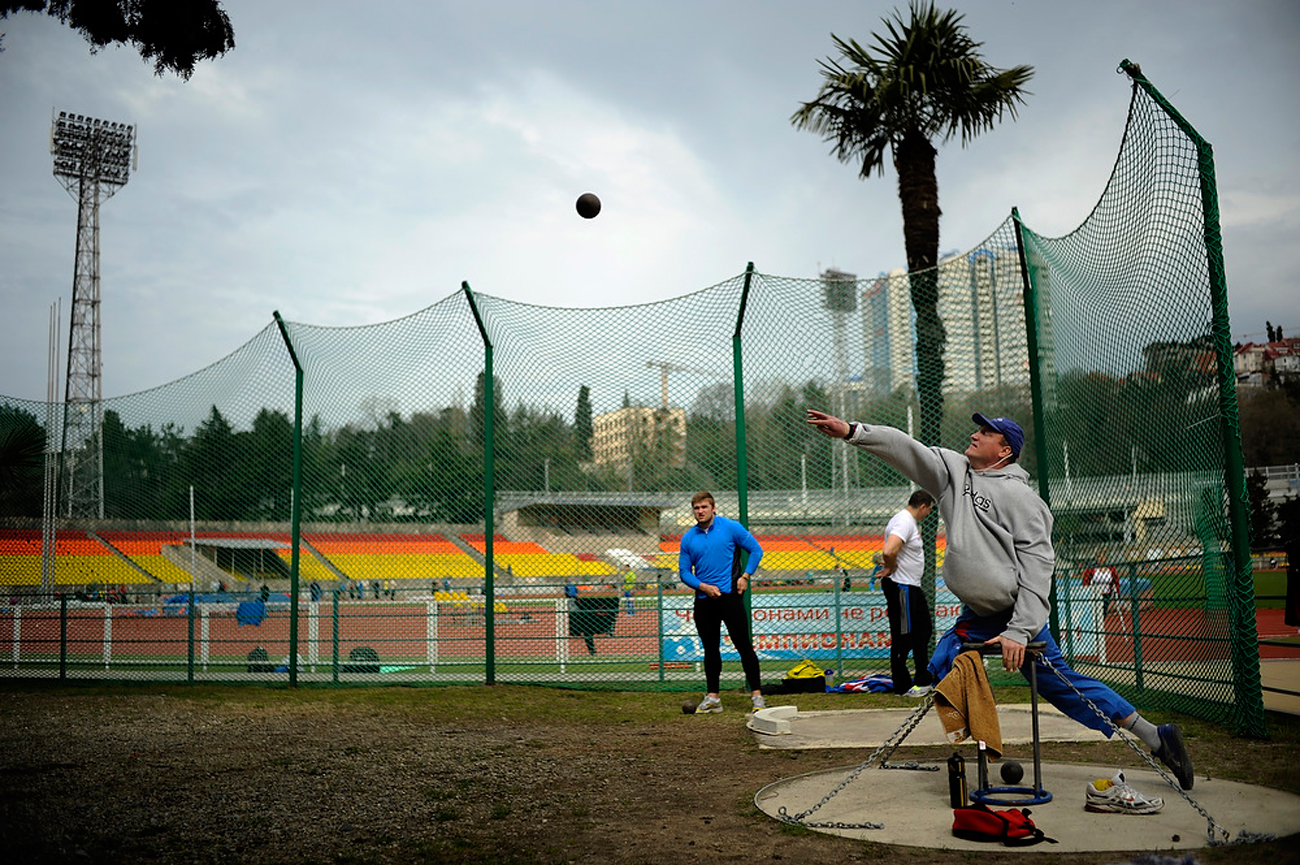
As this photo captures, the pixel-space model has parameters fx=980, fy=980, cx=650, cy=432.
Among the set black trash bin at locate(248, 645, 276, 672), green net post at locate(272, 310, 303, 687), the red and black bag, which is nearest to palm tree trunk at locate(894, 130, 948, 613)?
the red and black bag

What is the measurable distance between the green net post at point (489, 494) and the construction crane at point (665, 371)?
180 centimetres

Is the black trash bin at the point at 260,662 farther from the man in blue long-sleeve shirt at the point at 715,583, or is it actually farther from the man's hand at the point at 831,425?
the man's hand at the point at 831,425

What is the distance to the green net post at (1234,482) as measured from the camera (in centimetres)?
611

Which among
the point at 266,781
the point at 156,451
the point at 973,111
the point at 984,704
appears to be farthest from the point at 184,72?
the point at 973,111

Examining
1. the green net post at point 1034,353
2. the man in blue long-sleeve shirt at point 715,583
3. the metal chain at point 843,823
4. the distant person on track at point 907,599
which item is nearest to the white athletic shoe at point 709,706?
the man in blue long-sleeve shirt at point 715,583

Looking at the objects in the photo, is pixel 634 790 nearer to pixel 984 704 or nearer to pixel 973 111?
pixel 984 704

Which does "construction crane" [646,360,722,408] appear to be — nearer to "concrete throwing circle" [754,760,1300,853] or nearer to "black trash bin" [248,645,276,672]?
"concrete throwing circle" [754,760,1300,853]

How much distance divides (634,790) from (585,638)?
555 centimetres

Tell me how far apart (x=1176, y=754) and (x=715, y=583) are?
4.54 metres

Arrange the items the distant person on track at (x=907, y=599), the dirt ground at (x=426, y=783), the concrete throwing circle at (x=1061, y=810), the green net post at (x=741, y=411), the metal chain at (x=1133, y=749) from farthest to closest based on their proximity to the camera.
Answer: the green net post at (x=741, y=411) < the distant person on track at (x=907, y=599) < the dirt ground at (x=426, y=783) < the concrete throwing circle at (x=1061, y=810) < the metal chain at (x=1133, y=749)

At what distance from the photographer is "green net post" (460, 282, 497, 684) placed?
1028 centimetres

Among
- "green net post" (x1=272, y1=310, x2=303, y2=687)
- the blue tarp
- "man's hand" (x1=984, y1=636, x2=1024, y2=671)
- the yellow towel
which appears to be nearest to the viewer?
"man's hand" (x1=984, y1=636, x2=1024, y2=671)

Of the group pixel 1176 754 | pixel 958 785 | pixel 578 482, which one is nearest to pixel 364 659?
pixel 578 482

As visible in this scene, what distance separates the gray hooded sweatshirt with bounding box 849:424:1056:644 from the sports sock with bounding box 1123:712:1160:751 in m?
0.65
